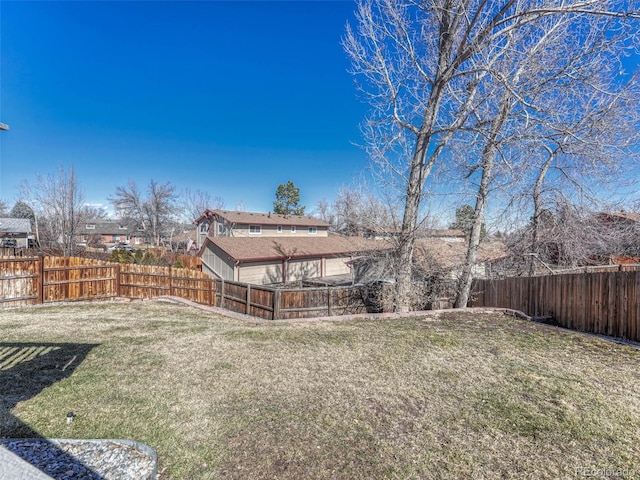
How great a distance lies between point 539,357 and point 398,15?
8.80m

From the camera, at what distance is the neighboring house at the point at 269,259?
720 inches

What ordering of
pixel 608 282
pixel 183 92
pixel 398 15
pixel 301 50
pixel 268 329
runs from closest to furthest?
pixel 608 282 < pixel 268 329 < pixel 398 15 < pixel 301 50 < pixel 183 92

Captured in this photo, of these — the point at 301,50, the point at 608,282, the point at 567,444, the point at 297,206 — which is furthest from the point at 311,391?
the point at 297,206

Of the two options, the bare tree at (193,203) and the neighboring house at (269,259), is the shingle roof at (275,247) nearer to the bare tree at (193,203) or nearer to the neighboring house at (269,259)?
the neighboring house at (269,259)

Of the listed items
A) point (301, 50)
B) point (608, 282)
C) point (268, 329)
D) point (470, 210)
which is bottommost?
point (268, 329)

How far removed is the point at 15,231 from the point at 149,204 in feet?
38.2

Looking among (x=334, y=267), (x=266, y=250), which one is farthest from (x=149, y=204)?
(x=334, y=267)

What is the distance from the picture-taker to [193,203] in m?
41.8

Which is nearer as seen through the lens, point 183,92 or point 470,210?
point 470,210

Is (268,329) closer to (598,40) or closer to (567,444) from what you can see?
(567,444)

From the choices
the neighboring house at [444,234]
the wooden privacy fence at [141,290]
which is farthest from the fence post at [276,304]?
the neighboring house at [444,234]

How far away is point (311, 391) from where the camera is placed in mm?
4012

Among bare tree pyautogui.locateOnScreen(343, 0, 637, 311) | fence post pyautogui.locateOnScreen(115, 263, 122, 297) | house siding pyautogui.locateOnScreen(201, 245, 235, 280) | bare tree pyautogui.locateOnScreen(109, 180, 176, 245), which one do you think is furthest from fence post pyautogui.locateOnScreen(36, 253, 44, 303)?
bare tree pyautogui.locateOnScreen(109, 180, 176, 245)

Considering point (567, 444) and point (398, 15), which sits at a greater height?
point (398, 15)
